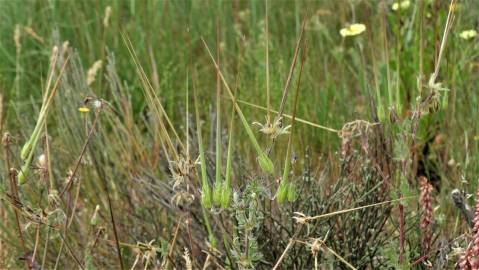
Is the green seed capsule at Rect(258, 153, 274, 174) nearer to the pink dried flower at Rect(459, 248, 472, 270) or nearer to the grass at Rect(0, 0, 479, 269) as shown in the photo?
the grass at Rect(0, 0, 479, 269)

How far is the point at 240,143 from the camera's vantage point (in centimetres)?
264

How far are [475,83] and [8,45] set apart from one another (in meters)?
1.91

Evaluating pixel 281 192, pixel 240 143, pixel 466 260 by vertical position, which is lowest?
pixel 240 143

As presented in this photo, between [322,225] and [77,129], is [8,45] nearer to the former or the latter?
[77,129]

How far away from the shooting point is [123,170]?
2445mm

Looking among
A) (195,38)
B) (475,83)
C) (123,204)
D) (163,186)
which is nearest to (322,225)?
(163,186)

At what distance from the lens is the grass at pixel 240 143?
1.50 meters

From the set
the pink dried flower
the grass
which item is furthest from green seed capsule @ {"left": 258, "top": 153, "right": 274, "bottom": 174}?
the pink dried flower

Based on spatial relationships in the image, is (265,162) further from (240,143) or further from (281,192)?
(240,143)

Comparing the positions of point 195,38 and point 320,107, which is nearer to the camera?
point 320,107

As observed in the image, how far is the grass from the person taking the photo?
1.50 metres

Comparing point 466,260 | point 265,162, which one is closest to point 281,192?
point 265,162

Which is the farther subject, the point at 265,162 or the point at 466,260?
the point at 466,260

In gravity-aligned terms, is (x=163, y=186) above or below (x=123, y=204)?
above
